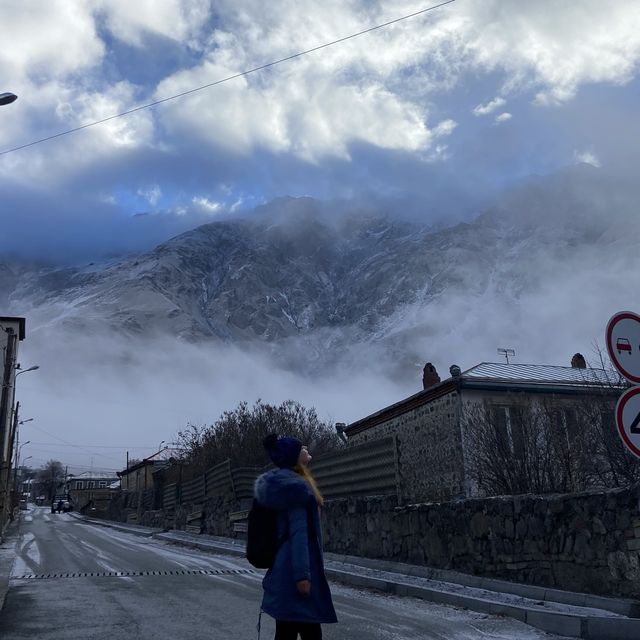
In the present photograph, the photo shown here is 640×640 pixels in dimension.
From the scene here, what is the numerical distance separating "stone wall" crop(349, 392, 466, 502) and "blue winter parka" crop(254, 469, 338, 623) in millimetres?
14283

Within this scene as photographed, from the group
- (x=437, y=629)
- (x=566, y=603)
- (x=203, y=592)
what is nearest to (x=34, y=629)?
(x=203, y=592)

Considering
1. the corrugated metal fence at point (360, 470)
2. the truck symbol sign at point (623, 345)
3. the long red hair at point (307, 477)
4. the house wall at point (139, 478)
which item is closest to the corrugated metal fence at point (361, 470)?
the corrugated metal fence at point (360, 470)

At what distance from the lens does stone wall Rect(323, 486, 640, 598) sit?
7.86m

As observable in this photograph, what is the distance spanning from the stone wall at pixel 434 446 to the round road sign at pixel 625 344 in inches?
498

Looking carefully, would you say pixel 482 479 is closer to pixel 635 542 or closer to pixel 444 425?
pixel 635 542

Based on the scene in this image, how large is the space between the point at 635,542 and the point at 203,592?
6246 millimetres

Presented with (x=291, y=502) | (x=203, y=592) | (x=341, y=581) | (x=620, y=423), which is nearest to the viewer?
(x=291, y=502)

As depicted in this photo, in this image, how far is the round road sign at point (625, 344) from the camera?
5.63 m

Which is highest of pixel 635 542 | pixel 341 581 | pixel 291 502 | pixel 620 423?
pixel 620 423

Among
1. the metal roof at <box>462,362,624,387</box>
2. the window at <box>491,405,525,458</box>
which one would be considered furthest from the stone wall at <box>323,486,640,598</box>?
the metal roof at <box>462,362,624,387</box>

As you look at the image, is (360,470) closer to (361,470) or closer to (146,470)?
(361,470)

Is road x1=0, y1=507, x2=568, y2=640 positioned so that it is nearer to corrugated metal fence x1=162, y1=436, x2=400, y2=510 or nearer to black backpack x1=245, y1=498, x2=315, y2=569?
corrugated metal fence x1=162, y1=436, x2=400, y2=510

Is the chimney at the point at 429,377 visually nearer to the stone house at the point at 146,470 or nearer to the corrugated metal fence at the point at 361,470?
the corrugated metal fence at the point at 361,470

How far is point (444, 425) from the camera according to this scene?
20.3m
